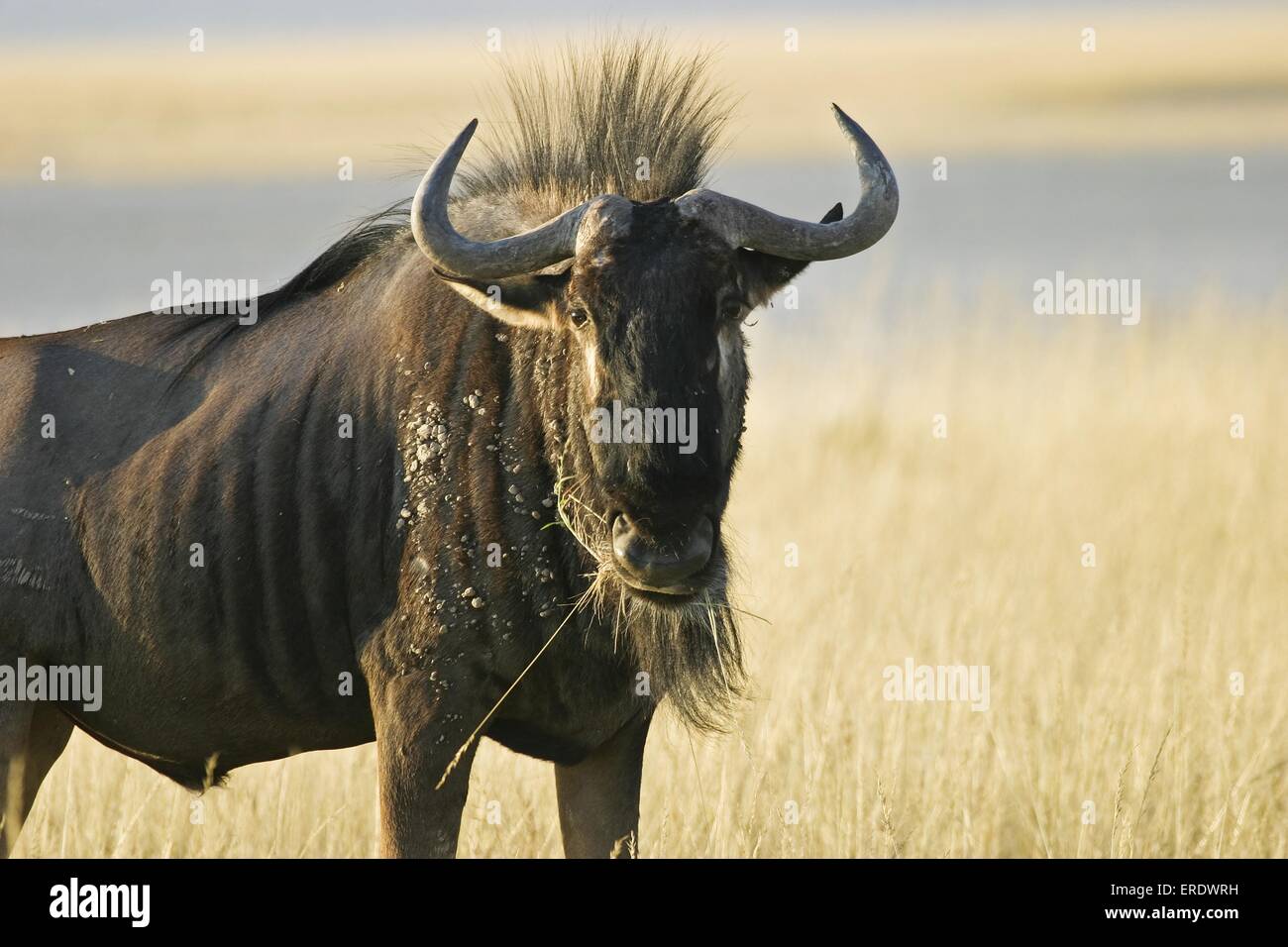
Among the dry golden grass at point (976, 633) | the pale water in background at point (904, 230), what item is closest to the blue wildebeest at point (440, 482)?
the dry golden grass at point (976, 633)

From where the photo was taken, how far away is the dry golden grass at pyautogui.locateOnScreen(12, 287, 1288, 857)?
7.54 m

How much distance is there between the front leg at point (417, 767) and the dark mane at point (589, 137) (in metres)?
1.69

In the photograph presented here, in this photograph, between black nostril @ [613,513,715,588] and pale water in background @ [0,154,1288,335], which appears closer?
black nostril @ [613,513,715,588]

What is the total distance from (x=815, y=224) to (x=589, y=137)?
1003 mm

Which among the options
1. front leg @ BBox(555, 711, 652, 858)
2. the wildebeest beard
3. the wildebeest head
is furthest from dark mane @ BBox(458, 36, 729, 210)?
front leg @ BBox(555, 711, 652, 858)

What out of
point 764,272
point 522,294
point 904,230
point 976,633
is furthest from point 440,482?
point 904,230

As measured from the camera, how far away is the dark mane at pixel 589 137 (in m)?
6.26

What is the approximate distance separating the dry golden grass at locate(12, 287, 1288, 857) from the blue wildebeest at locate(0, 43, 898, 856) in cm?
87

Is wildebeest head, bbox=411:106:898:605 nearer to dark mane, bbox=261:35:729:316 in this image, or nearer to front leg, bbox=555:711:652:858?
dark mane, bbox=261:35:729:316

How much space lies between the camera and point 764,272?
597cm

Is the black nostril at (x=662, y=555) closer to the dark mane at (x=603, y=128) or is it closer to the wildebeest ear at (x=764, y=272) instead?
the wildebeest ear at (x=764, y=272)

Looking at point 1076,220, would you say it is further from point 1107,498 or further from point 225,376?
point 225,376

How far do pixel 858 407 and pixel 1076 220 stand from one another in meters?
15.4

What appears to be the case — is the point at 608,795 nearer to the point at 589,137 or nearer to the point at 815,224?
the point at 815,224
